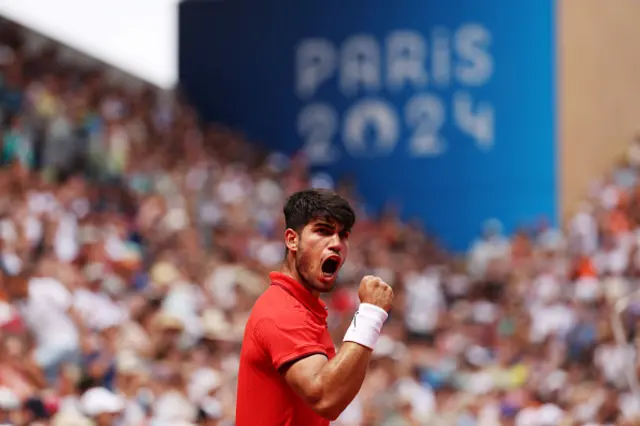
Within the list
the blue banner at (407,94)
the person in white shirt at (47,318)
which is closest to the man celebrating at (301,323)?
the person in white shirt at (47,318)

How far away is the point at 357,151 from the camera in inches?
688

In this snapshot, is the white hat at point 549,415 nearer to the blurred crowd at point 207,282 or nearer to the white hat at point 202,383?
the blurred crowd at point 207,282

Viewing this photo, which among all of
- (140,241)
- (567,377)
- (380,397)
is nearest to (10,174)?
(140,241)

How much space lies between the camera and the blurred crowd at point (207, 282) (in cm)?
859

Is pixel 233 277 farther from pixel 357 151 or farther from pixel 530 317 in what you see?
pixel 357 151

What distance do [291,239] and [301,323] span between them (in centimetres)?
27

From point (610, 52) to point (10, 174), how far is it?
1054 centimetres

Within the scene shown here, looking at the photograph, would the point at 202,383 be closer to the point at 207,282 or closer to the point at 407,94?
the point at 207,282

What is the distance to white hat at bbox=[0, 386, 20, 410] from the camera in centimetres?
703

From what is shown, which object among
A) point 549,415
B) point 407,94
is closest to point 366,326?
point 549,415

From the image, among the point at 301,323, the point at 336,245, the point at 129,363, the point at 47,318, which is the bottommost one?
the point at 301,323

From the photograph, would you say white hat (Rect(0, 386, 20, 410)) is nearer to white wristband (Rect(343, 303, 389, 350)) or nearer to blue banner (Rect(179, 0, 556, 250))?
white wristband (Rect(343, 303, 389, 350))

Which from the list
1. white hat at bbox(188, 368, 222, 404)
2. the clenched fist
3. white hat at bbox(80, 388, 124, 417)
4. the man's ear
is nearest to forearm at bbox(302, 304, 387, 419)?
the clenched fist

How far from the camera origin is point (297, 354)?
10.8ft
